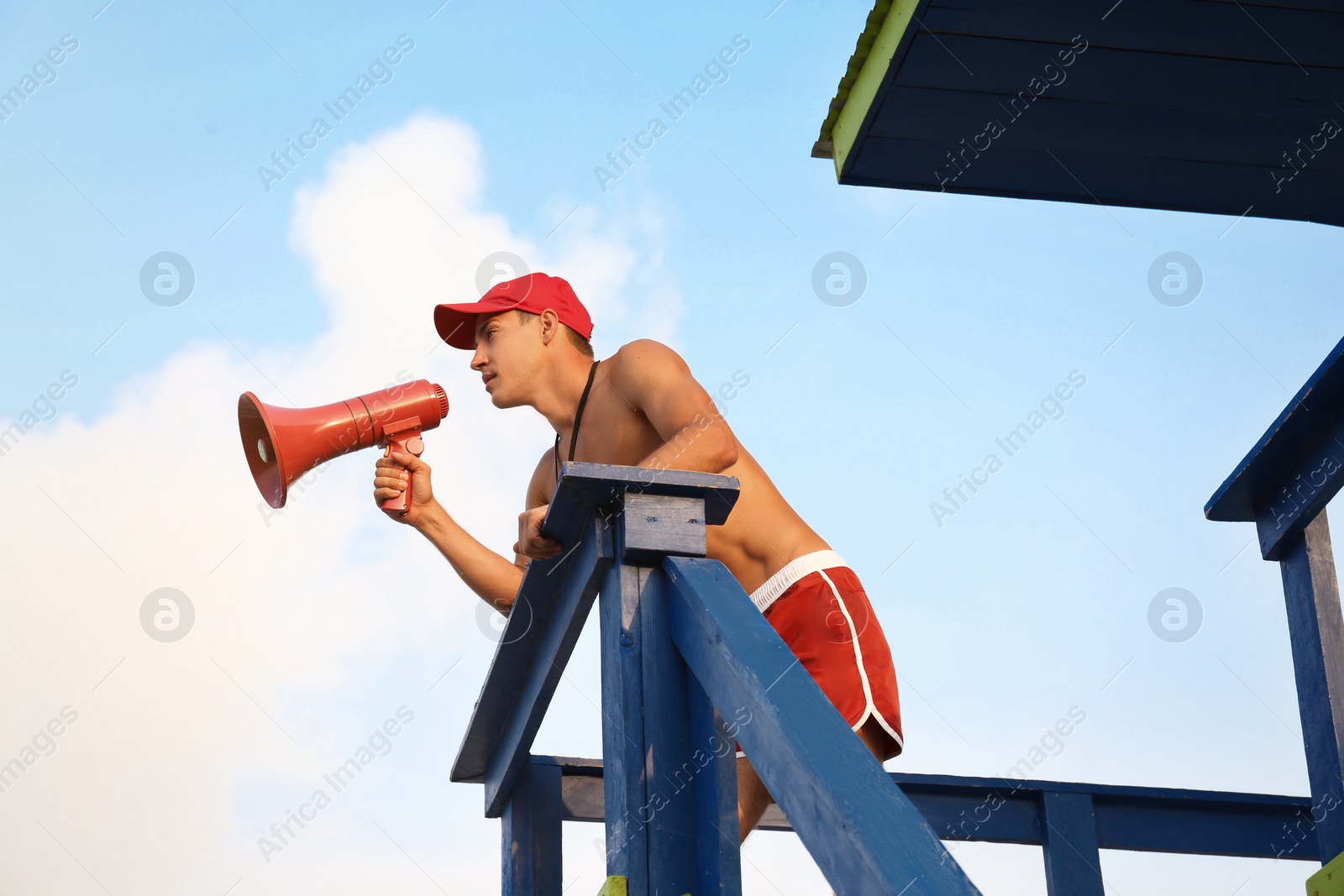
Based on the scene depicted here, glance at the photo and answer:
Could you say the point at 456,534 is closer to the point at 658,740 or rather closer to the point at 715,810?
the point at 658,740

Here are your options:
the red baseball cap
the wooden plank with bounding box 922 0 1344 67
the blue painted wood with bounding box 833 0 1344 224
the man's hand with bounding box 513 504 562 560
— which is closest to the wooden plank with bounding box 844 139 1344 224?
the blue painted wood with bounding box 833 0 1344 224

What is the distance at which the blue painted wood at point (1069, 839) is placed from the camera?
407 cm

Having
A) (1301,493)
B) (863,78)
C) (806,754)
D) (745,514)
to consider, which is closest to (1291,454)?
(1301,493)

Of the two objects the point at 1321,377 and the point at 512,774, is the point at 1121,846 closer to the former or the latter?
the point at 1321,377

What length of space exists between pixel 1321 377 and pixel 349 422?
2358 millimetres

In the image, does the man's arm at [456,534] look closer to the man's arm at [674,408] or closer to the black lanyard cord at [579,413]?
the black lanyard cord at [579,413]

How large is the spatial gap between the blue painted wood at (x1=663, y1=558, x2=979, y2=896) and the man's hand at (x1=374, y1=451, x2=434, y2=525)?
5.41 feet

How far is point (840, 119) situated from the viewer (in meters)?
4.31

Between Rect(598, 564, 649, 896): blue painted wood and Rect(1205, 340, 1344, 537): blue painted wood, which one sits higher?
Rect(1205, 340, 1344, 537): blue painted wood

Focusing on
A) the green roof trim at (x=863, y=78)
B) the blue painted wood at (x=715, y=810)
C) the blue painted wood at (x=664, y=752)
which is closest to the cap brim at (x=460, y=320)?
the green roof trim at (x=863, y=78)

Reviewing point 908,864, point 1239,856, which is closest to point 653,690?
point 908,864

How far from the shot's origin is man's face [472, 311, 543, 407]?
3389 millimetres

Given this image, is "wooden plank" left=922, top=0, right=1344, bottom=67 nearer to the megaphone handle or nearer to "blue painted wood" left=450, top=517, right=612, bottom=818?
the megaphone handle

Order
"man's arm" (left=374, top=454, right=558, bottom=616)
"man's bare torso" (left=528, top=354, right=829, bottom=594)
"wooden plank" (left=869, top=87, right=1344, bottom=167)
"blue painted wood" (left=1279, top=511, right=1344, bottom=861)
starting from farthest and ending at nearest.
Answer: "wooden plank" (left=869, top=87, right=1344, bottom=167) → "man's arm" (left=374, top=454, right=558, bottom=616) → "man's bare torso" (left=528, top=354, right=829, bottom=594) → "blue painted wood" (left=1279, top=511, right=1344, bottom=861)
